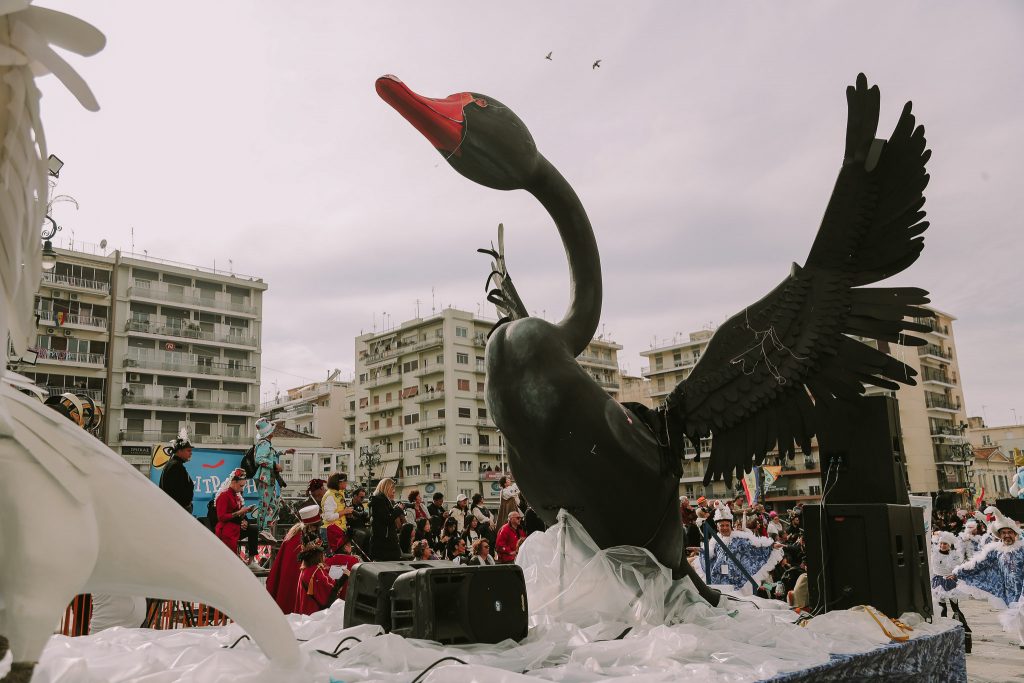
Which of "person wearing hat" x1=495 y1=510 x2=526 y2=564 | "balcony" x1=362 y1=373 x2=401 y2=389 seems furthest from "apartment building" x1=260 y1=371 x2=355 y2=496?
"person wearing hat" x1=495 y1=510 x2=526 y2=564

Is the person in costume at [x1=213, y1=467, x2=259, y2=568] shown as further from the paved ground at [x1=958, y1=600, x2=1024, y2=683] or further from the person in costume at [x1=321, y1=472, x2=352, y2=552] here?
the paved ground at [x1=958, y1=600, x2=1024, y2=683]

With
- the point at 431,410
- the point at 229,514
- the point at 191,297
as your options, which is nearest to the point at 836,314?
the point at 229,514

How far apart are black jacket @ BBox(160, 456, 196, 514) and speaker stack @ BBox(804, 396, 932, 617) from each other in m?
4.99

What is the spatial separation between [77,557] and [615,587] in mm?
2723

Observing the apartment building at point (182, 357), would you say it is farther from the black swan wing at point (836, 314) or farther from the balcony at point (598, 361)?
the black swan wing at point (836, 314)

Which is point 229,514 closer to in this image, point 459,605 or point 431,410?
point 459,605

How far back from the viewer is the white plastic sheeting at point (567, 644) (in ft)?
6.70

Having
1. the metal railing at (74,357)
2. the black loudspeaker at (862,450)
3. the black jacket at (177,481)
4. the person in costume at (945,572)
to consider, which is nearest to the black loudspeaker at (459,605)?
the black loudspeaker at (862,450)

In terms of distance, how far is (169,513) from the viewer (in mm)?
1537

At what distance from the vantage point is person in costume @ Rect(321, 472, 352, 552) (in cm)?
567

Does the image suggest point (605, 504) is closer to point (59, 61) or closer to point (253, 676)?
point (253, 676)

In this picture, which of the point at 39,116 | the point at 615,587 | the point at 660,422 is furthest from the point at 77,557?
the point at 660,422

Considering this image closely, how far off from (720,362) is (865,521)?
4.40 feet

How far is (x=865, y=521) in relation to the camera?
4.11 meters
